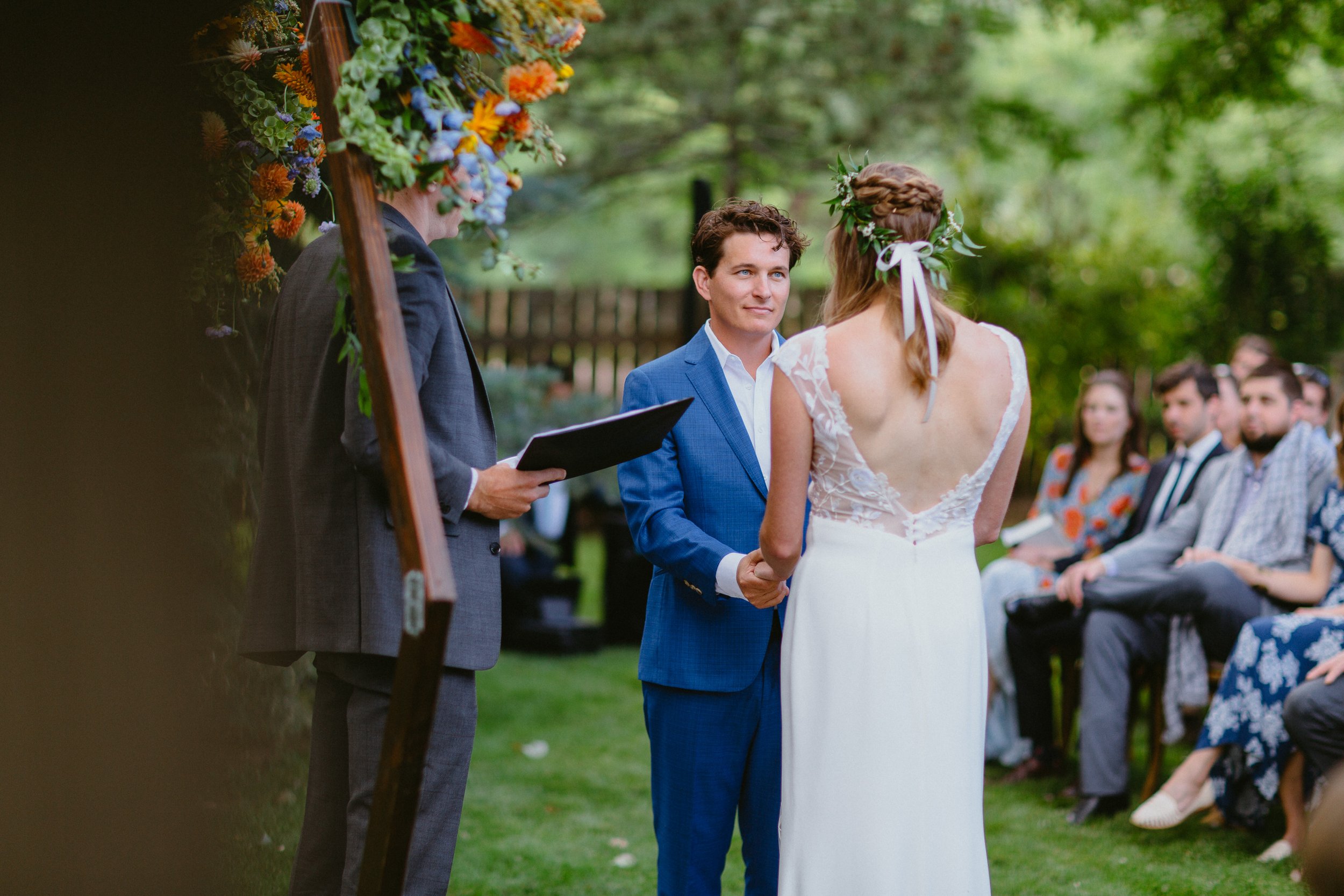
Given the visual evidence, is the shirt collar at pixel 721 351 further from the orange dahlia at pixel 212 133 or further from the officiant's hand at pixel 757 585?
the orange dahlia at pixel 212 133

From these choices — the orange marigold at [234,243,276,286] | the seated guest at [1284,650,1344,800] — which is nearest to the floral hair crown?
the orange marigold at [234,243,276,286]

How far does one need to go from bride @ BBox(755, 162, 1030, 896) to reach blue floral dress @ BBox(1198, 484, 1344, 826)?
248 cm

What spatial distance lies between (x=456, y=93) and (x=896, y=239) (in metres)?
0.94

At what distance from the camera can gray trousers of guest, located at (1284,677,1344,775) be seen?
13.2 feet

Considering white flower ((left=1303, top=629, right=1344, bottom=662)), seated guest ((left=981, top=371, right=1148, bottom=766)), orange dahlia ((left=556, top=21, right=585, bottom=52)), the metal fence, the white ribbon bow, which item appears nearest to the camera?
orange dahlia ((left=556, top=21, right=585, bottom=52))

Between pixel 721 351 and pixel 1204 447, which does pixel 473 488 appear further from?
pixel 1204 447

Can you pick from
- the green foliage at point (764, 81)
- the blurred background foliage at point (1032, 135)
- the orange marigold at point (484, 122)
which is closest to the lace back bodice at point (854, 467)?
the orange marigold at point (484, 122)

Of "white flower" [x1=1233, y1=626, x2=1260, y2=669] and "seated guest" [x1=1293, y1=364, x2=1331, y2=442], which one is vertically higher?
"seated guest" [x1=1293, y1=364, x2=1331, y2=442]

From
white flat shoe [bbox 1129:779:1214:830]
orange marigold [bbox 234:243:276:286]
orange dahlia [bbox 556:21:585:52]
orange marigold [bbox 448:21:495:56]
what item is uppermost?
orange dahlia [bbox 556:21:585:52]

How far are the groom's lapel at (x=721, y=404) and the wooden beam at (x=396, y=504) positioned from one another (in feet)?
3.47

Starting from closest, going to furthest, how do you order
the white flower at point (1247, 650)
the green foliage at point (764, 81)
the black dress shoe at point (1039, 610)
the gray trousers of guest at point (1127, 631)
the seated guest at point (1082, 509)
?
the white flower at point (1247, 650), the gray trousers of guest at point (1127, 631), the black dress shoe at point (1039, 610), the seated guest at point (1082, 509), the green foliage at point (764, 81)

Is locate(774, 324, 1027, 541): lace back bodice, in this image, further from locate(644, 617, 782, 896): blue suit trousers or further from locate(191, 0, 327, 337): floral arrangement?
locate(191, 0, 327, 337): floral arrangement

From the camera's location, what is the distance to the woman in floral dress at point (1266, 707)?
434 centimetres

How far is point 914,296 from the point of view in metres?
2.35
